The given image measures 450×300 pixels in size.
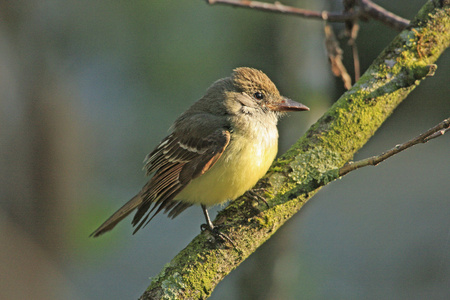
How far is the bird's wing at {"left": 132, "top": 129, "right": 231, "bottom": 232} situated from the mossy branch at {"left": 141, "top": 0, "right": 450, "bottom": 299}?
512mm

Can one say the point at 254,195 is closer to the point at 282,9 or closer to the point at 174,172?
the point at 174,172

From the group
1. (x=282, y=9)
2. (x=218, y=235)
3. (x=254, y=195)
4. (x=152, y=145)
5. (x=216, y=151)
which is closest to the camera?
(x=218, y=235)

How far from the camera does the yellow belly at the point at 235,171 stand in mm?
3867

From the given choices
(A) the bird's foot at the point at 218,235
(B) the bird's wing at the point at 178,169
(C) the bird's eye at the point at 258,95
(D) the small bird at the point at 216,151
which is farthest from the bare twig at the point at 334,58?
(A) the bird's foot at the point at 218,235

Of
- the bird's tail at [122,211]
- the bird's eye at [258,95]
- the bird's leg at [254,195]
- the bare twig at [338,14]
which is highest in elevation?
the bare twig at [338,14]

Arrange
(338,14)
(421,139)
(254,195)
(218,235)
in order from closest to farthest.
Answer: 1. (421,139)
2. (218,235)
3. (254,195)
4. (338,14)

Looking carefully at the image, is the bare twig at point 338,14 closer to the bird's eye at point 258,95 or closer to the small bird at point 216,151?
the small bird at point 216,151

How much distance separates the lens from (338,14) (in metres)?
4.61

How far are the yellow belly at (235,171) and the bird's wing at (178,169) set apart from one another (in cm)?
8

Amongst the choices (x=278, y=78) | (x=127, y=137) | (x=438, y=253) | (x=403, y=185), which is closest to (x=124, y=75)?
(x=127, y=137)

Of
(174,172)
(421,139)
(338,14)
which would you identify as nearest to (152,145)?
(174,172)

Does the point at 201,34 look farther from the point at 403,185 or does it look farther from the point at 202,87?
the point at 403,185

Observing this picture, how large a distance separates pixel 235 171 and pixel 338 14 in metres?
1.75

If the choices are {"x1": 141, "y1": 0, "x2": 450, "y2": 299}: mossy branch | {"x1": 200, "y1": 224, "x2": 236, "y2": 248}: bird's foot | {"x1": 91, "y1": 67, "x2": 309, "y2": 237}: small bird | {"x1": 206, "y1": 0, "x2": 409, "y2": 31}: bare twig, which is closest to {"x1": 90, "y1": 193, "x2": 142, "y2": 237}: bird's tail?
{"x1": 91, "y1": 67, "x2": 309, "y2": 237}: small bird
